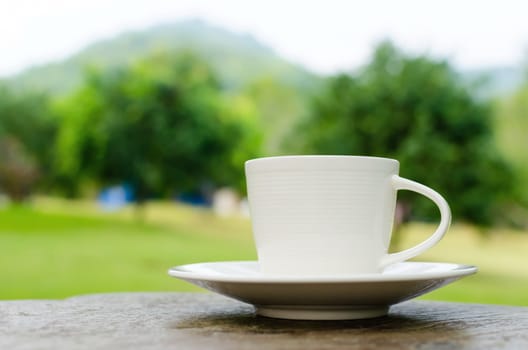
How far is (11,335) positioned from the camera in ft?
1.91

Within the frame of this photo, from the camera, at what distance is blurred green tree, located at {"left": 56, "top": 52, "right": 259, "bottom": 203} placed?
11.0 metres

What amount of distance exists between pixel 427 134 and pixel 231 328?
707 centimetres

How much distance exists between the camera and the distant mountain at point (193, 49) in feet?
49.3

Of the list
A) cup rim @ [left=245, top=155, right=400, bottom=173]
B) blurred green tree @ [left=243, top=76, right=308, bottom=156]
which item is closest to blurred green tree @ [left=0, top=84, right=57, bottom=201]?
blurred green tree @ [left=243, top=76, right=308, bottom=156]

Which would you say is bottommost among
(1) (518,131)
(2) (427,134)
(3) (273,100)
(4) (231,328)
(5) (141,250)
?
(4) (231,328)

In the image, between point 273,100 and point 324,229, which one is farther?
point 273,100

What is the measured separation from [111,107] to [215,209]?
9.20ft

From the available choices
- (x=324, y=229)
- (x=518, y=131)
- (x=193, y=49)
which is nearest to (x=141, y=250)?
(x=193, y=49)

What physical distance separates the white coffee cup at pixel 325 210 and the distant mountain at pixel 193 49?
12.1 meters

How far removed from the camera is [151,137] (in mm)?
11102

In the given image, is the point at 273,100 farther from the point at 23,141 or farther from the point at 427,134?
the point at 427,134

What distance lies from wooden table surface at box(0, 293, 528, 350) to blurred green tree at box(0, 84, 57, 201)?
11.9 metres

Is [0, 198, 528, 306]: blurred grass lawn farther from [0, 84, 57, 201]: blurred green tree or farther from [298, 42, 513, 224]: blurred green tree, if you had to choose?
[298, 42, 513, 224]: blurred green tree

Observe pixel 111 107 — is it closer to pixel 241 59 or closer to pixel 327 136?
pixel 327 136
